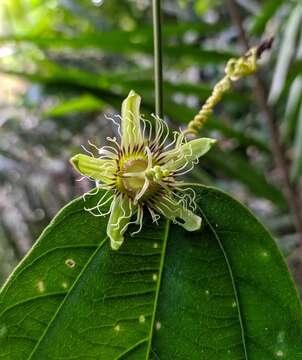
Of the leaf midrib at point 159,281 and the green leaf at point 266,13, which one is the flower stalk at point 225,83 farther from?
the green leaf at point 266,13

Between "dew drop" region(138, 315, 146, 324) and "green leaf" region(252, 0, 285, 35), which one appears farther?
"green leaf" region(252, 0, 285, 35)

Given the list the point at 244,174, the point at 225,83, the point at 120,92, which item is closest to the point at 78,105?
the point at 120,92

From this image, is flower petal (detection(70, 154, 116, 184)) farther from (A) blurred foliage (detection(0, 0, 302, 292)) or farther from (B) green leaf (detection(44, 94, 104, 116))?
(B) green leaf (detection(44, 94, 104, 116))

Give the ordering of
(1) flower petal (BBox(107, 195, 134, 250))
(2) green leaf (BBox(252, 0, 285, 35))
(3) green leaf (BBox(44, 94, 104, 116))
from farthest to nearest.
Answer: (3) green leaf (BBox(44, 94, 104, 116)), (2) green leaf (BBox(252, 0, 285, 35)), (1) flower petal (BBox(107, 195, 134, 250))

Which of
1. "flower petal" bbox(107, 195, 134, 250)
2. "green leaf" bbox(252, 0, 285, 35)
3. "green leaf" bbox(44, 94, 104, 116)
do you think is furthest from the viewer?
"green leaf" bbox(44, 94, 104, 116)

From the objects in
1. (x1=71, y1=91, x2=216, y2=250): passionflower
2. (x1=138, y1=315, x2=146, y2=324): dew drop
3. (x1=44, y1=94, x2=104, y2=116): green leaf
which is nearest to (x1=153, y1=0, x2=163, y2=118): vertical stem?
(x1=71, y1=91, x2=216, y2=250): passionflower

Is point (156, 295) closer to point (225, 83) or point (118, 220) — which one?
point (118, 220)

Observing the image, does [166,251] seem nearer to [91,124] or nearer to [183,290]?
[183,290]

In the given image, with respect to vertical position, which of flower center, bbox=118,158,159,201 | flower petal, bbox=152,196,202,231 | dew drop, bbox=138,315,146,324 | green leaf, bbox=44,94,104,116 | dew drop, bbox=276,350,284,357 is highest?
green leaf, bbox=44,94,104,116
